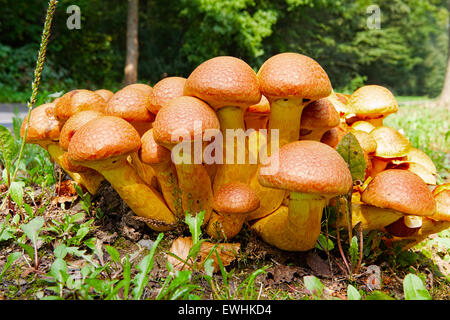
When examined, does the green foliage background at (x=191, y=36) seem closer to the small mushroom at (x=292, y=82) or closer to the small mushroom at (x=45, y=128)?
the small mushroom at (x=292, y=82)

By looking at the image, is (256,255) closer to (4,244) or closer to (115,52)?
(4,244)

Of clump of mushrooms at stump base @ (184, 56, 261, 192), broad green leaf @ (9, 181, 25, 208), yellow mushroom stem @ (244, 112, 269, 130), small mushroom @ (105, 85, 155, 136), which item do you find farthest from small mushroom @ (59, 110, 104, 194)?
yellow mushroom stem @ (244, 112, 269, 130)

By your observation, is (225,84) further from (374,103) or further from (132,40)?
(132,40)

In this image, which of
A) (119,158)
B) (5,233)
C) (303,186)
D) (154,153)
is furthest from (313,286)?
(5,233)

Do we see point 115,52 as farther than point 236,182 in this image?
Yes
